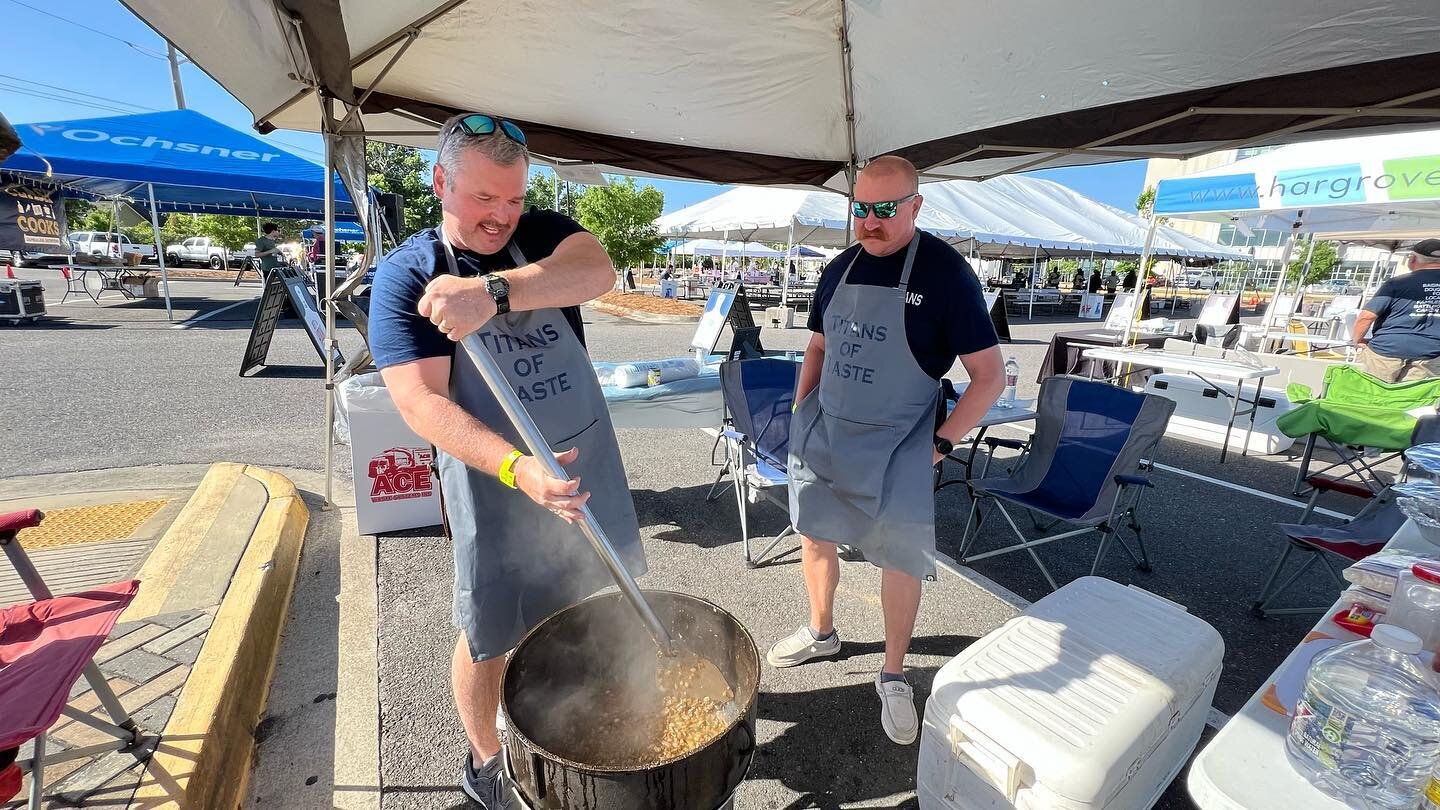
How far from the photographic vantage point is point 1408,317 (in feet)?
16.0

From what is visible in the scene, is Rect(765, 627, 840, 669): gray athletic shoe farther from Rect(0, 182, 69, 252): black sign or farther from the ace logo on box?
Rect(0, 182, 69, 252): black sign

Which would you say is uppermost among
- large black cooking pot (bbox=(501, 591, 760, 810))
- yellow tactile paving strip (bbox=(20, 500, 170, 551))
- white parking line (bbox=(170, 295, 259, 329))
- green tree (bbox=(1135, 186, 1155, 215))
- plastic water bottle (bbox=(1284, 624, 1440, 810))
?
green tree (bbox=(1135, 186, 1155, 215))

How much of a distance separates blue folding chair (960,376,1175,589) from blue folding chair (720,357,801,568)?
115 cm

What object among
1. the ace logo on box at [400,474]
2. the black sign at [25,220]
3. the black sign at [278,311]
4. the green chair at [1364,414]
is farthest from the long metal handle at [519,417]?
the black sign at [278,311]

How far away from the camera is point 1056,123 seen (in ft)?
10.6

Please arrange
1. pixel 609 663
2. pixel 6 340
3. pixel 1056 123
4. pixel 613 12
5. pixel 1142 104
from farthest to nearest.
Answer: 1. pixel 6 340
2. pixel 1056 123
3. pixel 1142 104
4. pixel 613 12
5. pixel 609 663

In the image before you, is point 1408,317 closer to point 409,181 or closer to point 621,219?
point 621,219

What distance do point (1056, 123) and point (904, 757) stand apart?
3.33m

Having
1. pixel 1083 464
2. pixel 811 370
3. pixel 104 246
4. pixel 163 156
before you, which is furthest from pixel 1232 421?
pixel 104 246

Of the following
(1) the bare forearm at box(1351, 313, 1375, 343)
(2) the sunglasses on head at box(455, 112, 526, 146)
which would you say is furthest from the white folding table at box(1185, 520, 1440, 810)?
(1) the bare forearm at box(1351, 313, 1375, 343)

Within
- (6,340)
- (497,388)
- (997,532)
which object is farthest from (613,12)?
(6,340)

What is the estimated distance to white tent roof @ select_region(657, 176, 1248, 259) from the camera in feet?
38.3

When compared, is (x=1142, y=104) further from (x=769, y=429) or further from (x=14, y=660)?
(x=14, y=660)

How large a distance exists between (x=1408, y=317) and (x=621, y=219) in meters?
20.1
